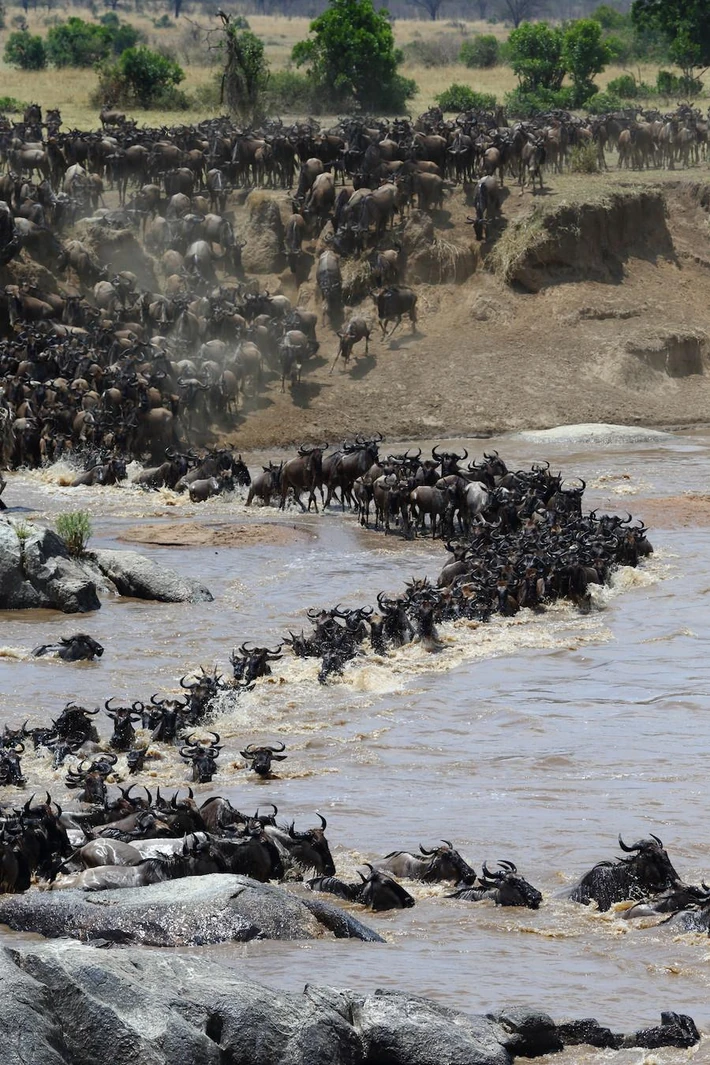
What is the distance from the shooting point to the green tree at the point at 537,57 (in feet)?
166

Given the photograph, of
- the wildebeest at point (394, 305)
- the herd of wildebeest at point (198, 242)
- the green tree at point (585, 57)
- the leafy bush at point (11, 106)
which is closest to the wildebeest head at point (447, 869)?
Answer: the herd of wildebeest at point (198, 242)

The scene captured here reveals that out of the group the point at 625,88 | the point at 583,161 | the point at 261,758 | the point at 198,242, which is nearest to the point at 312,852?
the point at 261,758

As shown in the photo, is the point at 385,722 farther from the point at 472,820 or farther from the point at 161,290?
the point at 161,290

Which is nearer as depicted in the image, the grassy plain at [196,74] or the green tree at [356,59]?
the green tree at [356,59]

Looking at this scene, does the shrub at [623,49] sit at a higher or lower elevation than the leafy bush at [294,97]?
higher

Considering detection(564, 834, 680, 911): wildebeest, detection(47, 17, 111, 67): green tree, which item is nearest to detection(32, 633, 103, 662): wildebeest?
detection(564, 834, 680, 911): wildebeest

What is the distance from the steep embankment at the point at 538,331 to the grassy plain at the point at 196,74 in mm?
13247

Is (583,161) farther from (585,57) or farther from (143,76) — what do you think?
(143,76)

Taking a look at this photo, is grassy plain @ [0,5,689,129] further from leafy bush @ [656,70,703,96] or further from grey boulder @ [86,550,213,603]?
grey boulder @ [86,550,213,603]

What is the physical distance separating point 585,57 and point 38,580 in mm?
36530

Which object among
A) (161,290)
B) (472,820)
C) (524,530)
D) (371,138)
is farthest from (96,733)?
(371,138)

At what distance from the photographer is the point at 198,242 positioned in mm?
33719

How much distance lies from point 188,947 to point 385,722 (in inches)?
227

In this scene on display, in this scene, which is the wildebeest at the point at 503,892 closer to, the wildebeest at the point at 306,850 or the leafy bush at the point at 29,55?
the wildebeest at the point at 306,850
